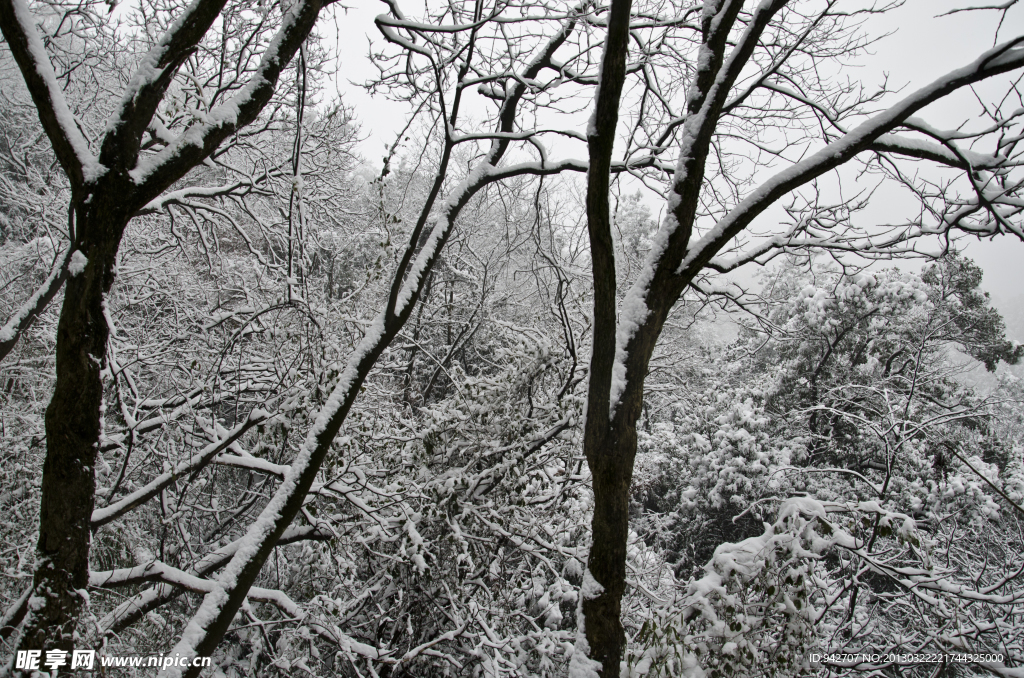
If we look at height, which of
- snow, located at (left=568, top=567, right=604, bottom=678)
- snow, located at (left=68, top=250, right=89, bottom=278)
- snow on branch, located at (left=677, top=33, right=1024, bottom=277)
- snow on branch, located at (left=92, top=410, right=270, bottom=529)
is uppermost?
snow on branch, located at (left=677, top=33, right=1024, bottom=277)

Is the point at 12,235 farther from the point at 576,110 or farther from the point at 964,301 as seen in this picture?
the point at 964,301

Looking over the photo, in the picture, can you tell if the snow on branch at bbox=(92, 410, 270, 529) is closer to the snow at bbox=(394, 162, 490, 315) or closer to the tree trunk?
the tree trunk

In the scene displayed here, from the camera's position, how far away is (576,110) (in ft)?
12.8

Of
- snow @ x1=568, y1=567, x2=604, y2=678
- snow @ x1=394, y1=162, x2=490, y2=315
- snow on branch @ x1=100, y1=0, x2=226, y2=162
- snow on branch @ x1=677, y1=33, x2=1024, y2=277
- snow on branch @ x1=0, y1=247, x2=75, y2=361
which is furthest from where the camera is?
snow @ x1=394, y1=162, x2=490, y2=315

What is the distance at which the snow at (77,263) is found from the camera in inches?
95.6

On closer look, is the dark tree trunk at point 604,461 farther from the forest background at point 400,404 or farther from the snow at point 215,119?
the snow at point 215,119

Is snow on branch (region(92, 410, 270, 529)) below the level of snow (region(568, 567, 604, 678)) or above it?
above

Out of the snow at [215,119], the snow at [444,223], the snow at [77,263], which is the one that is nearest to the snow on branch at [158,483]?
the snow at [77,263]

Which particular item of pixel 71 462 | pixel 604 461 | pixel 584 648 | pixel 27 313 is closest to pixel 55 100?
pixel 71 462

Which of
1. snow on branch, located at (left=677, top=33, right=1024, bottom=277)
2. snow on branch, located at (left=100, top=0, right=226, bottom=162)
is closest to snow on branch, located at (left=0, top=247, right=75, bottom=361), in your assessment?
snow on branch, located at (left=100, top=0, right=226, bottom=162)

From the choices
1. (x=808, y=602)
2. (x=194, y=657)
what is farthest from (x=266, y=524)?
(x=808, y=602)

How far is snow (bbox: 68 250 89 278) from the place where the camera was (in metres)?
2.43

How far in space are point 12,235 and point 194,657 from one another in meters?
10.1

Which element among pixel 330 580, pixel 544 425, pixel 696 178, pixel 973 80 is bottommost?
pixel 330 580
